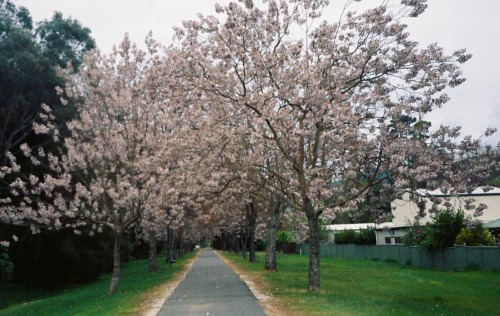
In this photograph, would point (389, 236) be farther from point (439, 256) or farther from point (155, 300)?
point (155, 300)

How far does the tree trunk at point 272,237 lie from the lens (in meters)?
29.7

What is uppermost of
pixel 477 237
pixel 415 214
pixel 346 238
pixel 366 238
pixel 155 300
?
pixel 415 214

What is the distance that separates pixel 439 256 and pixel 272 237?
10.6 m

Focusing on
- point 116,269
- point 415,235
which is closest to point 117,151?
point 116,269

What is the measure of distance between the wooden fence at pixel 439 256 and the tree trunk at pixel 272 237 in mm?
10258

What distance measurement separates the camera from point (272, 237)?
3084 cm

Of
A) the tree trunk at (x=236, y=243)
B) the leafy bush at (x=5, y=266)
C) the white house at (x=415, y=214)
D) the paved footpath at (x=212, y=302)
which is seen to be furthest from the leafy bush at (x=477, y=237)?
the tree trunk at (x=236, y=243)

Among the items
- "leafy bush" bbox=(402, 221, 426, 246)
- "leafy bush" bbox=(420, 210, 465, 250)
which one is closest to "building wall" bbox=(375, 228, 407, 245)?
"leafy bush" bbox=(402, 221, 426, 246)

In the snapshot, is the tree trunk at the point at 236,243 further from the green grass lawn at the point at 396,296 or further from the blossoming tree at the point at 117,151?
the blossoming tree at the point at 117,151

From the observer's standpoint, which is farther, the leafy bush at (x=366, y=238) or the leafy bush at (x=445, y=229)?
the leafy bush at (x=366, y=238)

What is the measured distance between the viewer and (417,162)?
15.8 metres

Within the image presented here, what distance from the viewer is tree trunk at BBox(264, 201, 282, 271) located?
29670 millimetres

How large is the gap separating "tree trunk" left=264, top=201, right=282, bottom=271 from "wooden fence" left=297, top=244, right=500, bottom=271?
33.7 feet

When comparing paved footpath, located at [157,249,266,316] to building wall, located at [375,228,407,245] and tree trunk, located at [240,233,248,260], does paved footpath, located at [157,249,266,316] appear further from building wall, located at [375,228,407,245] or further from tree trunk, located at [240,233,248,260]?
building wall, located at [375,228,407,245]
